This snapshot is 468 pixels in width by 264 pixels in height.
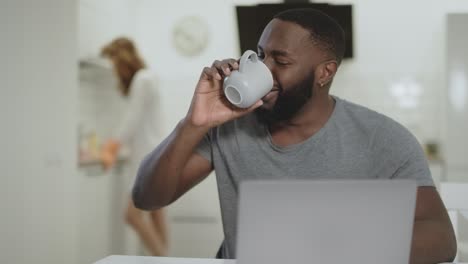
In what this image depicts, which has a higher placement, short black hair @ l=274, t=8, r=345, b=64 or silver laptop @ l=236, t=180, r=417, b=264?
short black hair @ l=274, t=8, r=345, b=64

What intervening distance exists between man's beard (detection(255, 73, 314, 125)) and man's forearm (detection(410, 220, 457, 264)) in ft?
1.17

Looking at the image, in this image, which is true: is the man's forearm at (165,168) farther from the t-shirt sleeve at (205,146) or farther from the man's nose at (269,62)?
the man's nose at (269,62)

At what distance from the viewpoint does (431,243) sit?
2.90ft

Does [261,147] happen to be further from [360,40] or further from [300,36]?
[360,40]

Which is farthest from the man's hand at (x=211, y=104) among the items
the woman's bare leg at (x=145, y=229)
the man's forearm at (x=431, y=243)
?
the woman's bare leg at (x=145, y=229)

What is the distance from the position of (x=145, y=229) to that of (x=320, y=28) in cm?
192

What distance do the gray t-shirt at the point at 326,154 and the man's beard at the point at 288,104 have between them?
0.04 m

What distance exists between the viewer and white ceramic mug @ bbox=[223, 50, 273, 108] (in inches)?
37.7

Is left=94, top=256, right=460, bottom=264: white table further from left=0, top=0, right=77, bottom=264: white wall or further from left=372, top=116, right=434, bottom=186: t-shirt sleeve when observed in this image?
left=0, top=0, right=77, bottom=264: white wall

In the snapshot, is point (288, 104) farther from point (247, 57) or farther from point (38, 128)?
point (38, 128)

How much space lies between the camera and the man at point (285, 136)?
107 centimetres

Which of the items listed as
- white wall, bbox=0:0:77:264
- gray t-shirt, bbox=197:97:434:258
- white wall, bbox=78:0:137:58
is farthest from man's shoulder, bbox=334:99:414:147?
white wall, bbox=78:0:137:58

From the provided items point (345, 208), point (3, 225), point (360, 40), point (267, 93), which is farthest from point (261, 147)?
point (360, 40)

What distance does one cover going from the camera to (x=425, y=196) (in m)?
0.99
